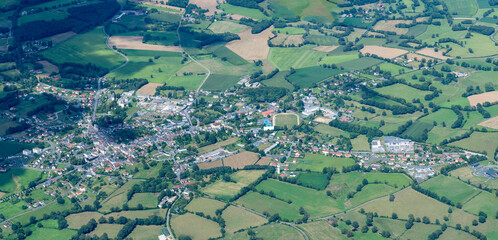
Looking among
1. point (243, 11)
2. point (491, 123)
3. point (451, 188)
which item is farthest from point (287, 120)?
point (243, 11)

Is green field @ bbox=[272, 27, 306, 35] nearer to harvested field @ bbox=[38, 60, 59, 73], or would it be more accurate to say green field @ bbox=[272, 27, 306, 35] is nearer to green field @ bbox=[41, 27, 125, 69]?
green field @ bbox=[41, 27, 125, 69]

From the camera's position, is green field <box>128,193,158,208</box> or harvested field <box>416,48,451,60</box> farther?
harvested field <box>416,48,451,60</box>

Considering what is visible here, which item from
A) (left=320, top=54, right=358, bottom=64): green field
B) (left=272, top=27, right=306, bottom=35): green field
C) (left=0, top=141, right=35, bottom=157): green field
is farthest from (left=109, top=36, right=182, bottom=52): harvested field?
(left=0, top=141, right=35, bottom=157): green field

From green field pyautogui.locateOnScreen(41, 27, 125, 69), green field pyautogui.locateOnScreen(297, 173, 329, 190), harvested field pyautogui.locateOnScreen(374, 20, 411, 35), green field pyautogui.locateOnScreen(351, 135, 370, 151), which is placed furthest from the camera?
harvested field pyautogui.locateOnScreen(374, 20, 411, 35)

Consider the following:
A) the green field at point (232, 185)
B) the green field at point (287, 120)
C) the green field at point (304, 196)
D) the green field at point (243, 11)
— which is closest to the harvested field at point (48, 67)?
the green field at point (287, 120)

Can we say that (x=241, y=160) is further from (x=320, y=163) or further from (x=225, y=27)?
(x=225, y=27)

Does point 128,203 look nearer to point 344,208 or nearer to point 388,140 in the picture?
point 344,208
